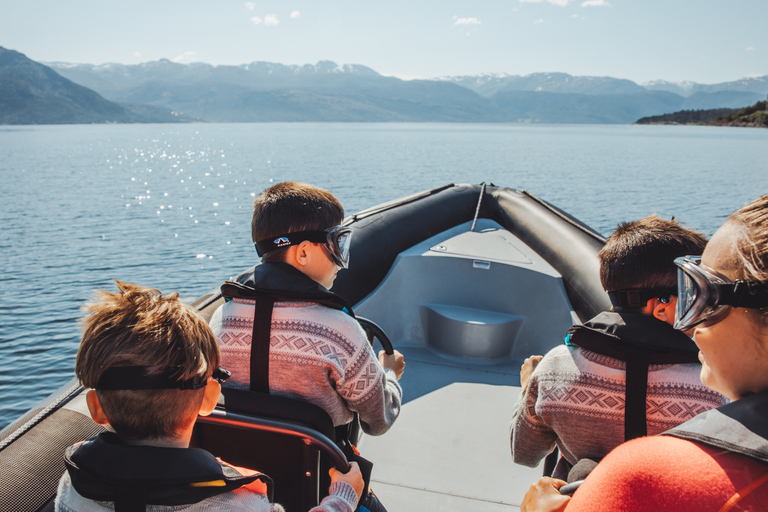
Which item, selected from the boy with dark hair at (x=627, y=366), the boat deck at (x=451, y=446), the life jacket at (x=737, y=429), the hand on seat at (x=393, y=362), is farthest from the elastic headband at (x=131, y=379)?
the boat deck at (x=451, y=446)

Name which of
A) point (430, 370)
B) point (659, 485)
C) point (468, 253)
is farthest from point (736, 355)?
point (468, 253)

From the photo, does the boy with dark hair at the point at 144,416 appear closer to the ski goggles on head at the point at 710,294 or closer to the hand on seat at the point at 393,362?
the ski goggles on head at the point at 710,294

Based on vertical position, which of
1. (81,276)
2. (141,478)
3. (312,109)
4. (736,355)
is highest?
(312,109)

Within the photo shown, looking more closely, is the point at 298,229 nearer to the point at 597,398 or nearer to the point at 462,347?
the point at 597,398

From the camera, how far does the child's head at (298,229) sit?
5.32 ft

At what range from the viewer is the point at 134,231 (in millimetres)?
11562

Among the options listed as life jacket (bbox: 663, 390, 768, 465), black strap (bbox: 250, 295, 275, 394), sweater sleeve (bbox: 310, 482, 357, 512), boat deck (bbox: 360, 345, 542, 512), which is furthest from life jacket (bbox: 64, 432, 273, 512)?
boat deck (bbox: 360, 345, 542, 512)

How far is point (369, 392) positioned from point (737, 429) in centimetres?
110

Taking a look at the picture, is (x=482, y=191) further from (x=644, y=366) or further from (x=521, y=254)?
(x=644, y=366)

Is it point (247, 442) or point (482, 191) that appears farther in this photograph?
point (482, 191)

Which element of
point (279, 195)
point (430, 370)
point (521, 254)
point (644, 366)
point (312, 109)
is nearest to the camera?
point (644, 366)

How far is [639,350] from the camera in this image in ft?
4.35

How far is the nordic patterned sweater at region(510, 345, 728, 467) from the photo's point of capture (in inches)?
51.9

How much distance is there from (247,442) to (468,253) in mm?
3018
